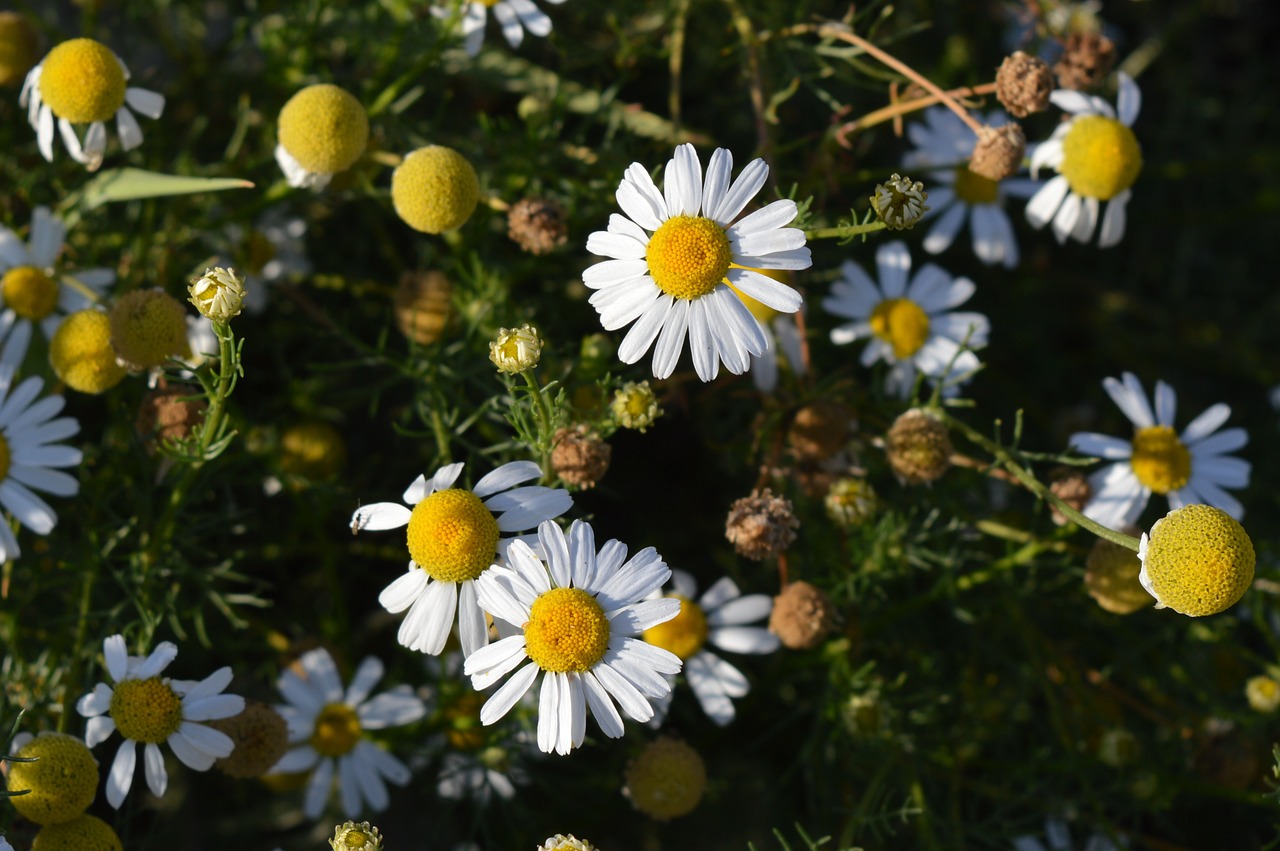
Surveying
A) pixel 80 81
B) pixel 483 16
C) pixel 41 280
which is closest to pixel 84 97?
pixel 80 81

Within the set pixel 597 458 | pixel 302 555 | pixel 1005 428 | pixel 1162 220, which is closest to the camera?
pixel 597 458

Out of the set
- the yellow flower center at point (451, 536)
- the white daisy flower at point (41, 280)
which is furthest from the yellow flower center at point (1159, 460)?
the white daisy flower at point (41, 280)

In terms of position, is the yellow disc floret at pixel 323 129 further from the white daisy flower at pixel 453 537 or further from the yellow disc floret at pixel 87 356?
the white daisy flower at pixel 453 537

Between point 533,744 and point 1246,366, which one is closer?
point 533,744

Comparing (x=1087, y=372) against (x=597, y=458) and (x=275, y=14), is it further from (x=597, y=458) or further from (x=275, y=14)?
(x=275, y=14)

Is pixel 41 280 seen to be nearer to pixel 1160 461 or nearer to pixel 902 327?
pixel 902 327

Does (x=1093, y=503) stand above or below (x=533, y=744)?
above

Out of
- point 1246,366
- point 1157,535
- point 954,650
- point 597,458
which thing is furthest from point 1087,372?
point 597,458
